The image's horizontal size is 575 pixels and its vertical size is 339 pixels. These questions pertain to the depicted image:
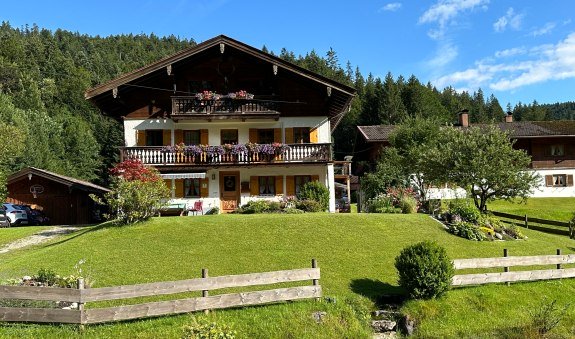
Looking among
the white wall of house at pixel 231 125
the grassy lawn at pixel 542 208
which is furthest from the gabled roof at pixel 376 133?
the white wall of house at pixel 231 125

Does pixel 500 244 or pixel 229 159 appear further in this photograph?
pixel 229 159

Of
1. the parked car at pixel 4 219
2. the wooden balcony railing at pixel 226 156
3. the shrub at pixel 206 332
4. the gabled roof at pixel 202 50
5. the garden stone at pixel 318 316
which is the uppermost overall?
the gabled roof at pixel 202 50

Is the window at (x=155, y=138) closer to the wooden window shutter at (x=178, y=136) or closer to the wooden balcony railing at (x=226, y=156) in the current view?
the wooden window shutter at (x=178, y=136)

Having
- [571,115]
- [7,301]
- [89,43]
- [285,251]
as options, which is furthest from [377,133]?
[571,115]

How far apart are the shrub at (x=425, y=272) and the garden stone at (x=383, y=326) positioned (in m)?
1.14

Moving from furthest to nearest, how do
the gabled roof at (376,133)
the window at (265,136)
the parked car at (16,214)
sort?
the gabled roof at (376,133) < the parked car at (16,214) < the window at (265,136)

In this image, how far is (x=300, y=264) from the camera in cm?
1371

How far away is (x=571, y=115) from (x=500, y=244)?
560 feet

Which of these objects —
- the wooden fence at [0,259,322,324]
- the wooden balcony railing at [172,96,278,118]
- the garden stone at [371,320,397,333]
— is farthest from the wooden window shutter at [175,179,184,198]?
the garden stone at [371,320,397,333]

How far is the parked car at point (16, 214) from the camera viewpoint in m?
29.7

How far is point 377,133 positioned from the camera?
50625 mm

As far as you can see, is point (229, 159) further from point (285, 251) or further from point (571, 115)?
point (571, 115)

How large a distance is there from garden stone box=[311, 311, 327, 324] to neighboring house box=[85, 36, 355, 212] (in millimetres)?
16111

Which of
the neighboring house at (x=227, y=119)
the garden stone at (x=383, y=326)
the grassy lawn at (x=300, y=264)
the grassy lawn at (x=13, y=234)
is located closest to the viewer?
the grassy lawn at (x=300, y=264)
